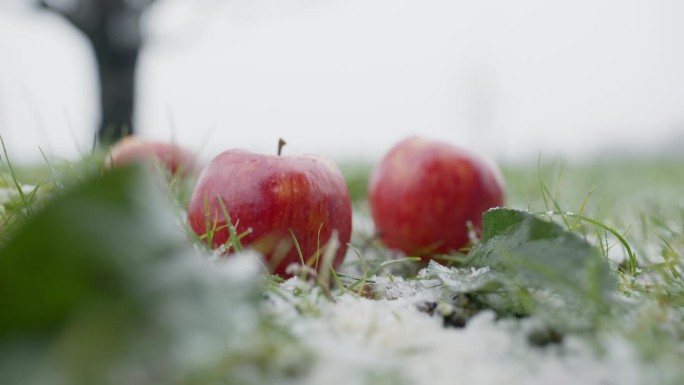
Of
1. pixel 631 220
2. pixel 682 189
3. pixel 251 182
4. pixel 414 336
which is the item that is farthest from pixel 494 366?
pixel 682 189

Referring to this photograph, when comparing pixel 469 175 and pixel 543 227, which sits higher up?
pixel 543 227

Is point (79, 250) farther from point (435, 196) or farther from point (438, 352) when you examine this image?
point (435, 196)

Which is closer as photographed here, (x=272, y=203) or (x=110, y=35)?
(x=272, y=203)

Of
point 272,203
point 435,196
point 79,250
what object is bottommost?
point 435,196

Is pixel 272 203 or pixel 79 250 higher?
pixel 79 250

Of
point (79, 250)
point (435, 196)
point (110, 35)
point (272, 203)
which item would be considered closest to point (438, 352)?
point (79, 250)

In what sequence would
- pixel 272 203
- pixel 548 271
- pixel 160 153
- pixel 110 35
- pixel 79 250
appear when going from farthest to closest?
pixel 110 35 → pixel 160 153 → pixel 272 203 → pixel 548 271 → pixel 79 250

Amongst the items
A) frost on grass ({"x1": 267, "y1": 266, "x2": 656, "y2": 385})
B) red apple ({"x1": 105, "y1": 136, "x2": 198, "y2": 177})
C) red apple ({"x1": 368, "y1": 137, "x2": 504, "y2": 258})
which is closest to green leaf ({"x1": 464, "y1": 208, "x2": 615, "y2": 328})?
frost on grass ({"x1": 267, "y1": 266, "x2": 656, "y2": 385})

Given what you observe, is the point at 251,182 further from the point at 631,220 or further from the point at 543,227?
the point at 631,220
